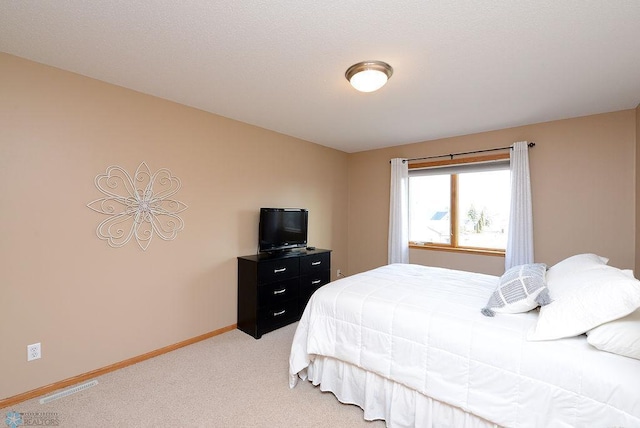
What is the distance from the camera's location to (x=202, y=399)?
2.12 m

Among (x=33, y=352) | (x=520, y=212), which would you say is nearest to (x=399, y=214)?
(x=520, y=212)

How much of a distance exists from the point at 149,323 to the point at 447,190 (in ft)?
13.4

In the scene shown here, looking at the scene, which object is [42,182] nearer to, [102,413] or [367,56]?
[102,413]

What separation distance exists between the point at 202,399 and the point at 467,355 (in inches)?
72.9

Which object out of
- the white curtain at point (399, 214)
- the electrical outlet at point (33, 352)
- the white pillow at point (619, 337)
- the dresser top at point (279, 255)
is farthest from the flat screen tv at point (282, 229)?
the white pillow at point (619, 337)

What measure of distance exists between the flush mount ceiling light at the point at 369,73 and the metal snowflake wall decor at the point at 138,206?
2006 millimetres

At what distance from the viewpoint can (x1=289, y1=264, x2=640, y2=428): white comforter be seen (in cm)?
127

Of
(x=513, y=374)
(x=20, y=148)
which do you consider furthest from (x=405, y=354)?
(x=20, y=148)

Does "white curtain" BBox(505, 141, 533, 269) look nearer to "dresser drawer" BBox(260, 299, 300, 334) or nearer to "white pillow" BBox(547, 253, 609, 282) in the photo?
"white pillow" BBox(547, 253, 609, 282)

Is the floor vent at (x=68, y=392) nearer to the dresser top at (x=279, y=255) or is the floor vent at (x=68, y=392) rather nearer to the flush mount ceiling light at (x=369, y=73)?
the dresser top at (x=279, y=255)

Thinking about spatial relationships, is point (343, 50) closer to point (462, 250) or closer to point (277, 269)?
point (277, 269)

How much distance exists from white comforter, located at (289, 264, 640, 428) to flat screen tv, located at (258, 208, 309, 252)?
1533mm

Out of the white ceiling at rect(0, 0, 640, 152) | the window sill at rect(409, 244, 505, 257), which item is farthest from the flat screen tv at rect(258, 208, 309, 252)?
the window sill at rect(409, 244, 505, 257)

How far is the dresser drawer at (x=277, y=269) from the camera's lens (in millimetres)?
3211
